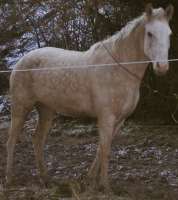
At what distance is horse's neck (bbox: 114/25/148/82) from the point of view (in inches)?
255

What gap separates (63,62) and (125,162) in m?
2.09

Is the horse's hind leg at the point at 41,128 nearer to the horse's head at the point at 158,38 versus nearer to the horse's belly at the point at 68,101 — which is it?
the horse's belly at the point at 68,101

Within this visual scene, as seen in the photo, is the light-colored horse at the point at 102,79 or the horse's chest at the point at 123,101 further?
the horse's chest at the point at 123,101

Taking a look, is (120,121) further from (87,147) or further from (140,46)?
(87,147)

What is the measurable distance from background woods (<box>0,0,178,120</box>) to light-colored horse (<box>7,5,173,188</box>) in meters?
2.94

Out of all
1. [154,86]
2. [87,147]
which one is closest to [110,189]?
[87,147]

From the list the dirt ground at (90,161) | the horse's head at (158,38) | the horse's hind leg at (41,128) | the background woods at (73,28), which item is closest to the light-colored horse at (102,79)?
the horse's head at (158,38)

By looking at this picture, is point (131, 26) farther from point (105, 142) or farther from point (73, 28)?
point (73, 28)

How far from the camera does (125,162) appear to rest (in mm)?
8430

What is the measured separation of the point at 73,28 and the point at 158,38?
6552mm

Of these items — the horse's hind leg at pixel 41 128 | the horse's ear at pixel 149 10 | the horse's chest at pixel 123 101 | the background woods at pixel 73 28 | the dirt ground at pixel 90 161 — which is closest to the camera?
the horse's ear at pixel 149 10

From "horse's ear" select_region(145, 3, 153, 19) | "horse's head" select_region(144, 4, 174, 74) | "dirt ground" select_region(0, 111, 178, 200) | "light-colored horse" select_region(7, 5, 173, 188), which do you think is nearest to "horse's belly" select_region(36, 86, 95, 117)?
"light-colored horse" select_region(7, 5, 173, 188)

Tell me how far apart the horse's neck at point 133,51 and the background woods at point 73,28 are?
300cm

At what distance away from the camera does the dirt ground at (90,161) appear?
6.29 meters
